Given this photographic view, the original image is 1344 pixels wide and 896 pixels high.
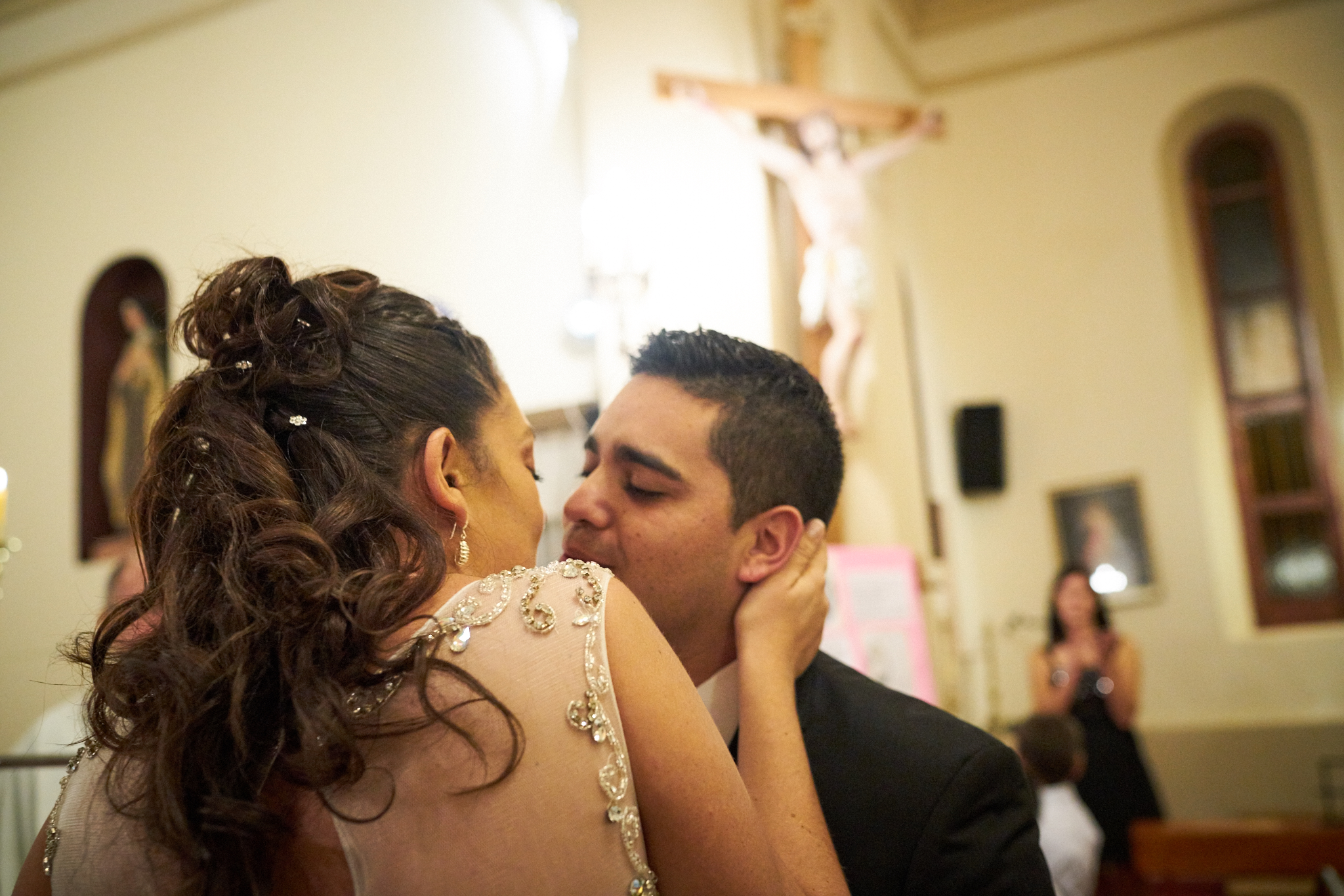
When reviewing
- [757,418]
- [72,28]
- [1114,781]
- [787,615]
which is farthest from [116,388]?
[1114,781]

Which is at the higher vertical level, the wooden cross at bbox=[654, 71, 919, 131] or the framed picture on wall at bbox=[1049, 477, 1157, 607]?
the wooden cross at bbox=[654, 71, 919, 131]

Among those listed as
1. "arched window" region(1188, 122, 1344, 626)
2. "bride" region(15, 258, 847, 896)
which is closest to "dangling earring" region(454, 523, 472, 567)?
"bride" region(15, 258, 847, 896)

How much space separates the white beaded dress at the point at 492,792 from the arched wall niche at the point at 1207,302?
7546 millimetres

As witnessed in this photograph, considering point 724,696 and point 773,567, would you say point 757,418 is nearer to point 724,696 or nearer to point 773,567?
point 773,567

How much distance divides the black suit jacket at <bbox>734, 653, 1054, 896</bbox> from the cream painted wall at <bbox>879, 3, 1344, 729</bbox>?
6.25m

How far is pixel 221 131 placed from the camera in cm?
239

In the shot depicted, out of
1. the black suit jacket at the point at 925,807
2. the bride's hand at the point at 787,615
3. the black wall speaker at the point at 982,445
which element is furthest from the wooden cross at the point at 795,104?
the black suit jacket at the point at 925,807

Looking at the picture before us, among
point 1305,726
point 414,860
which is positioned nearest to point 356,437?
point 414,860

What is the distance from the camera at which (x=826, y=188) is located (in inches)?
216

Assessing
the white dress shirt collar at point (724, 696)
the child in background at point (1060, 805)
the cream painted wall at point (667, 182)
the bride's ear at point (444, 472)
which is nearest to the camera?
the bride's ear at point (444, 472)

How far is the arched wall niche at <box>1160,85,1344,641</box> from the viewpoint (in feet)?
25.3

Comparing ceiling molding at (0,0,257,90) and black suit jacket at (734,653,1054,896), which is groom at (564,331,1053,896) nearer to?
black suit jacket at (734,653,1054,896)

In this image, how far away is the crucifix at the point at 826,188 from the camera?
5.27 meters

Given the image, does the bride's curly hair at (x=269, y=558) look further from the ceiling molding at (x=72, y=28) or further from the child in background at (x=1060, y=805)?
the child in background at (x=1060, y=805)
